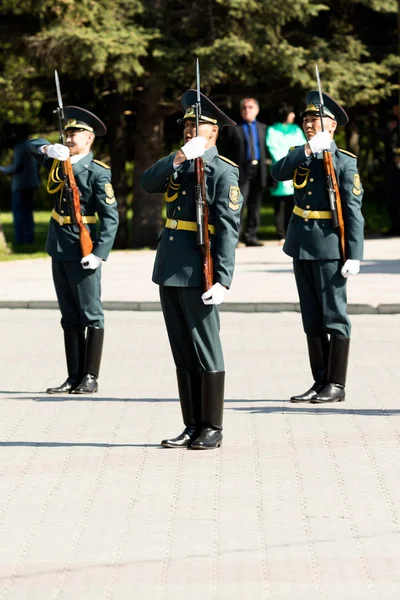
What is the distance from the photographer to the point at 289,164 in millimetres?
9852

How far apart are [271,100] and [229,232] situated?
16.2 metres

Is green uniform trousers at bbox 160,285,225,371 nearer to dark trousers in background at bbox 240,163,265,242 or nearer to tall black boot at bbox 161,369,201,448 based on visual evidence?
tall black boot at bbox 161,369,201,448

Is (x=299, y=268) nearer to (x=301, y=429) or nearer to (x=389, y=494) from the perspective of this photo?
(x=301, y=429)

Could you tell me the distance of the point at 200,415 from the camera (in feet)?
27.8

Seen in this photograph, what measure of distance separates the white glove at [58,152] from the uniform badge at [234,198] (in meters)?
2.24

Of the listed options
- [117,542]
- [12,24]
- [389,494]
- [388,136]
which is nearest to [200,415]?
[389,494]

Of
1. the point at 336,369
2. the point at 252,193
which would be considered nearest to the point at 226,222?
the point at 336,369

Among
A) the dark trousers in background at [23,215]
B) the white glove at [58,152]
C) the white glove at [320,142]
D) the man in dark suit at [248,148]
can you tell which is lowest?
the dark trousers in background at [23,215]

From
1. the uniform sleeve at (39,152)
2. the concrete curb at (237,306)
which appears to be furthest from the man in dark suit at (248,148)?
the uniform sleeve at (39,152)

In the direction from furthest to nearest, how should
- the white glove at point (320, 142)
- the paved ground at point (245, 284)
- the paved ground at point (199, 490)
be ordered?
the paved ground at point (245, 284)
the white glove at point (320, 142)
the paved ground at point (199, 490)

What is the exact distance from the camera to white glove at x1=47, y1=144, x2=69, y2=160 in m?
10.1

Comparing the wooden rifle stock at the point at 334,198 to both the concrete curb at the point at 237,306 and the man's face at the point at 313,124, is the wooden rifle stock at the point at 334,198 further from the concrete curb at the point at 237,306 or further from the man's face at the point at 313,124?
the concrete curb at the point at 237,306

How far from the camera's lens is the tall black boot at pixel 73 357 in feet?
34.6

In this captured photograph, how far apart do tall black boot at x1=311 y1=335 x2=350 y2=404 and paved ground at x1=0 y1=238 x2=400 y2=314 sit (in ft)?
16.3
